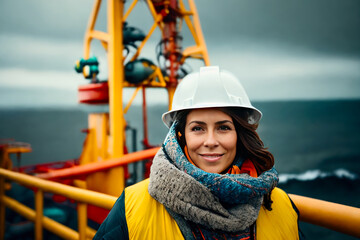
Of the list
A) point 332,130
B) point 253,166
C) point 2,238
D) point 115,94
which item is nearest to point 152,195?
point 253,166

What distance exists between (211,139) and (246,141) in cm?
27

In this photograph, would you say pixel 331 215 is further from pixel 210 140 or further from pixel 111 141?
pixel 111 141

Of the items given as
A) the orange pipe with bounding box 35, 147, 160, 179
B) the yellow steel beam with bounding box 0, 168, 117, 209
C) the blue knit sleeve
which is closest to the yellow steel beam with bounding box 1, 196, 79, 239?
the yellow steel beam with bounding box 0, 168, 117, 209

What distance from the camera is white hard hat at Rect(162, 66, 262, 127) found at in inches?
46.3

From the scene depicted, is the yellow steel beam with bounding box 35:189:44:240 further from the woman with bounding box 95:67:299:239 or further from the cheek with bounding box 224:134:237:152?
the cheek with bounding box 224:134:237:152

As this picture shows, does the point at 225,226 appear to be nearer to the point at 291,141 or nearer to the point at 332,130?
the point at 291,141

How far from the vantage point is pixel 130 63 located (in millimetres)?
5219

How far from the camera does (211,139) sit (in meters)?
1.07

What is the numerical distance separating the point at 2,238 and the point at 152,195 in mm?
2820

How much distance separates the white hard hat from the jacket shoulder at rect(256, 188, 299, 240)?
0.51 metres

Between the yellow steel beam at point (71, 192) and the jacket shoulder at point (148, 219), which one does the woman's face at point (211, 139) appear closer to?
the jacket shoulder at point (148, 219)

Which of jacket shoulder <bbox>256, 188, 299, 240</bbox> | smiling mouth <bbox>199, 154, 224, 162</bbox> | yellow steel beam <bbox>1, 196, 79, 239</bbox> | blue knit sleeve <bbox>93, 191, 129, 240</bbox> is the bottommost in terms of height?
yellow steel beam <bbox>1, 196, 79, 239</bbox>

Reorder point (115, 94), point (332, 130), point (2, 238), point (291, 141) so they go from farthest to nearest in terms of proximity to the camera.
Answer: point (332, 130), point (291, 141), point (115, 94), point (2, 238)

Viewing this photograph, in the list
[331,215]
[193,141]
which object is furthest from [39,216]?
[331,215]
